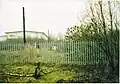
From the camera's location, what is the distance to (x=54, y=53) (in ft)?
16.9

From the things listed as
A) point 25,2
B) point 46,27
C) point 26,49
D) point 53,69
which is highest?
point 25,2

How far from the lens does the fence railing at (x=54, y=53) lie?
5.17 m

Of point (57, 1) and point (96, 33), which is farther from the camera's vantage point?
point (96, 33)

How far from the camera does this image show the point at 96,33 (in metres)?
5.26

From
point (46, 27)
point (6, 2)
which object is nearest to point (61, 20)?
point (46, 27)

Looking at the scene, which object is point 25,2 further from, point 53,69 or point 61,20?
point 53,69

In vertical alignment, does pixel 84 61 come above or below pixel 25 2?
below

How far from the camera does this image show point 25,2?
496 cm

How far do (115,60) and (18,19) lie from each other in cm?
195

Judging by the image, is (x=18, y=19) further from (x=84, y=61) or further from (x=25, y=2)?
(x=84, y=61)

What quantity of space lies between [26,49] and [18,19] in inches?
23.0

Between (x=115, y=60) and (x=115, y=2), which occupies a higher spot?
(x=115, y=2)

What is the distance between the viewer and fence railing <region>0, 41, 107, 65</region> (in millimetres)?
5172

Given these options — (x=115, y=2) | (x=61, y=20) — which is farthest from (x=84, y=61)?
(x=115, y=2)
